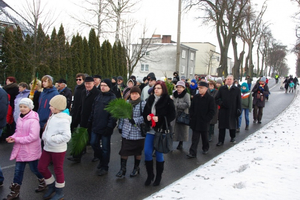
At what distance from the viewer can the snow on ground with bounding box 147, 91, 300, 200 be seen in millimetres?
4156

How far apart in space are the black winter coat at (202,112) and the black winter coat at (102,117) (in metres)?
2.37

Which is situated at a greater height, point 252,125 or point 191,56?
point 191,56

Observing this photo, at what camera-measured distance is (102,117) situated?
18.7 ft

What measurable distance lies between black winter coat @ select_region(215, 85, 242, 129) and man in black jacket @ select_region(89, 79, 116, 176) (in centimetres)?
398

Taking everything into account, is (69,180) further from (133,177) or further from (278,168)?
(278,168)

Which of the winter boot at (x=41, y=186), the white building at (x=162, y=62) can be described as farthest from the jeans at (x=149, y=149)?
the white building at (x=162, y=62)

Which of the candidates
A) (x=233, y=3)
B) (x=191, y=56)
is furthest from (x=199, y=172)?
(x=191, y=56)

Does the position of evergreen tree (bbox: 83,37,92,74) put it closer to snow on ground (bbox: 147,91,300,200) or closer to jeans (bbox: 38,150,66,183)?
snow on ground (bbox: 147,91,300,200)

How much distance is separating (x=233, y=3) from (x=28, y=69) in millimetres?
18788

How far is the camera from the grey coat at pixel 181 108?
746 cm

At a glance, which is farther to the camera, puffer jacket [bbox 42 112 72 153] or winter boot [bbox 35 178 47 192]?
winter boot [bbox 35 178 47 192]

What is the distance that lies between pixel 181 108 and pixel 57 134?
389 cm

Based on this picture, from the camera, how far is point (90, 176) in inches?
222

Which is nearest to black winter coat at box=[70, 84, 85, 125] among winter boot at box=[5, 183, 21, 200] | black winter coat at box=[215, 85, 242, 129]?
winter boot at box=[5, 183, 21, 200]
